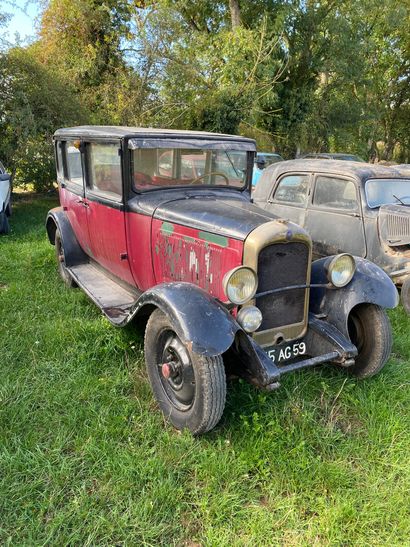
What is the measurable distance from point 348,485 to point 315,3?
15908 millimetres

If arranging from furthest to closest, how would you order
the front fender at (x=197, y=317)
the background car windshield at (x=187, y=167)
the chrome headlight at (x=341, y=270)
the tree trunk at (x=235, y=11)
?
the tree trunk at (x=235, y=11) < the background car windshield at (x=187, y=167) < the chrome headlight at (x=341, y=270) < the front fender at (x=197, y=317)

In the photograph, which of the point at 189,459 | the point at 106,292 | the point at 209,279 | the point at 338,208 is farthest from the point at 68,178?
the point at 189,459

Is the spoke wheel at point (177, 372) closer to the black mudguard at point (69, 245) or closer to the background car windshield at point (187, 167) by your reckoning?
the background car windshield at point (187, 167)

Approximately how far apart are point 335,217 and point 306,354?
106 inches

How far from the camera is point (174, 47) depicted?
11969 mm

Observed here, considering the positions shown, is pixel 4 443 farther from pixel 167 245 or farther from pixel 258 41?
pixel 258 41

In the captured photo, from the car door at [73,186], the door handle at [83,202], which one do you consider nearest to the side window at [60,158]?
the car door at [73,186]

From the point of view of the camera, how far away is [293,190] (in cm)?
572

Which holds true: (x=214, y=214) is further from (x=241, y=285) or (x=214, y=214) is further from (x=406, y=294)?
(x=406, y=294)

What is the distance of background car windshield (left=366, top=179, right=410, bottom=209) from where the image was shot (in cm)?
503

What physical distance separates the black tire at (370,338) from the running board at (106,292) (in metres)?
1.69

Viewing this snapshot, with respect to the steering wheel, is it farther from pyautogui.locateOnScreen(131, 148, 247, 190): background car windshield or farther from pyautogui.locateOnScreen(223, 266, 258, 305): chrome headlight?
pyautogui.locateOnScreen(223, 266, 258, 305): chrome headlight

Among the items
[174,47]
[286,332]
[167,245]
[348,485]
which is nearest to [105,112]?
[174,47]

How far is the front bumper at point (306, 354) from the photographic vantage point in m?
2.43
